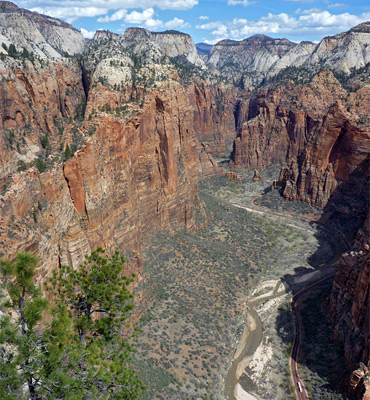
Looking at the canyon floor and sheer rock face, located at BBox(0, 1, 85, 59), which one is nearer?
the canyon floor

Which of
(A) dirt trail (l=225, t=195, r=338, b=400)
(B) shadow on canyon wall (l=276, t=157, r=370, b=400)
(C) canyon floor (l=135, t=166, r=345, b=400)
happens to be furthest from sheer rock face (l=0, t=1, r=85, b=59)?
(A) dirt trail (l=225, t=195, r=338, b=400)

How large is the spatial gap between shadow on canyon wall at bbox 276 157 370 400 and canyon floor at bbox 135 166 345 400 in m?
0.25

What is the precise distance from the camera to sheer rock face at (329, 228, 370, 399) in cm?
3294

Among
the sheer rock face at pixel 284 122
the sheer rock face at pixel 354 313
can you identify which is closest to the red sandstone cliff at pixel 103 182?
the sheer rock face at pixel 354 313

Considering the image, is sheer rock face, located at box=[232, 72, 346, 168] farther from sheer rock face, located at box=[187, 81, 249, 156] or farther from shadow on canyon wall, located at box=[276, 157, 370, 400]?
shadow on canyon wall, located at box=[276, 157, 370, 400]

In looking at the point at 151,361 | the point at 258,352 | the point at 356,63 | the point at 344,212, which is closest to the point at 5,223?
the point at 151,361

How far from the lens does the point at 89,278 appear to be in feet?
69.9

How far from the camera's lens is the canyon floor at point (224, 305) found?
38375mm

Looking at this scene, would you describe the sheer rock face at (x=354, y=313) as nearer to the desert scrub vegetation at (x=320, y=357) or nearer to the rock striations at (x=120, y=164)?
the rock striations at (x=120, y=164)

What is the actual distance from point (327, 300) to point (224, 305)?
1490cm

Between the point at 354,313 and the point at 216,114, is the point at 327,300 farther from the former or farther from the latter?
the point at 216,114

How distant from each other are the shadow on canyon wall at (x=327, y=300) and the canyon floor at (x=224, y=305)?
25 cm

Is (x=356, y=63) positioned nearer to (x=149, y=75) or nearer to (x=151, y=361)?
(x=149, y=75)

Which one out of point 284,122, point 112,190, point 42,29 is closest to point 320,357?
point 112,190
